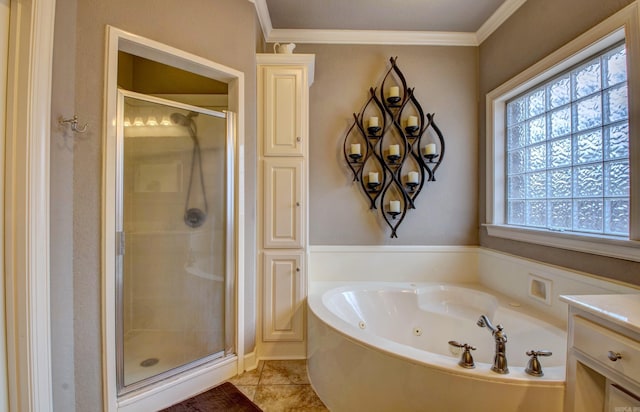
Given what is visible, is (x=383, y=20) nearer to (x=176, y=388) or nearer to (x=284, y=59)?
(x=284, y=59)

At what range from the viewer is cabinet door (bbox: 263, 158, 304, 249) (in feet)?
6.90

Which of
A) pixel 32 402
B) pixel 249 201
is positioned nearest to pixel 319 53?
pixel 249 201

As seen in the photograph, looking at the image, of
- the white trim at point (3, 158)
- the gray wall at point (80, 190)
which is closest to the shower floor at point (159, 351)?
the gray wall at point (80, 190)

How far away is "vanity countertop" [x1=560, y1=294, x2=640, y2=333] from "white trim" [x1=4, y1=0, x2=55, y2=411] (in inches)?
81.6

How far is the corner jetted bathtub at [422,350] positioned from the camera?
1169 millimetres

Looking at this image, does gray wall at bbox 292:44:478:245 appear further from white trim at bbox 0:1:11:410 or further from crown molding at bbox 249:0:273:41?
white trim at bbox 0:1:11:410

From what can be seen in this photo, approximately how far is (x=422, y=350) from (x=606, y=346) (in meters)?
0.99

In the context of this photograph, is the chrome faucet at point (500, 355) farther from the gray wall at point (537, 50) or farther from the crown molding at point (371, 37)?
the crown molding at point (371, 37)

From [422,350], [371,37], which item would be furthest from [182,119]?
[422,350]

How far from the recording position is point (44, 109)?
1.14 metres

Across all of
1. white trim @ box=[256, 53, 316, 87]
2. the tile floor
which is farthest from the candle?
the tile floor

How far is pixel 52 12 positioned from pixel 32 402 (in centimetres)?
158

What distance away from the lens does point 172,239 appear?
5.89 feet

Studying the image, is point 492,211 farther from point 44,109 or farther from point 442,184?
point 44,109
